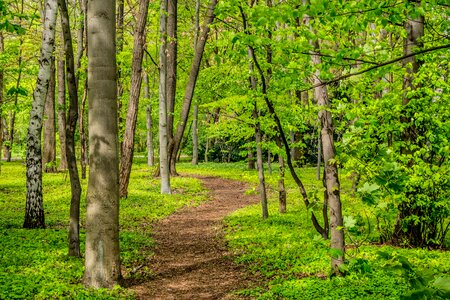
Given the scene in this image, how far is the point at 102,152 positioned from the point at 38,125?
15.2 ft

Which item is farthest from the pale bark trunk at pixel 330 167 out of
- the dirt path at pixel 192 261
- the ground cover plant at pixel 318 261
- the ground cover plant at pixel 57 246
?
the ground cover plant at pixel 57 246

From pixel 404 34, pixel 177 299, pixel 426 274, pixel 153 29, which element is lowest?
pixel 177 299

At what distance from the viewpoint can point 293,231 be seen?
10.5 meters

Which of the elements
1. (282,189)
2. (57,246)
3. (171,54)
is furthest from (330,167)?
(171,54)

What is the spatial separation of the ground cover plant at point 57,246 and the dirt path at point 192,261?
0.35m

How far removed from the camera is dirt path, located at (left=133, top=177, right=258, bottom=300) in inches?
267

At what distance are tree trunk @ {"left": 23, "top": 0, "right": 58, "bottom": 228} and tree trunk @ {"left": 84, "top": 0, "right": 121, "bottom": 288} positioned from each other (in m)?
4.24

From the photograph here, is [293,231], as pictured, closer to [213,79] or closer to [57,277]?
[57,277]

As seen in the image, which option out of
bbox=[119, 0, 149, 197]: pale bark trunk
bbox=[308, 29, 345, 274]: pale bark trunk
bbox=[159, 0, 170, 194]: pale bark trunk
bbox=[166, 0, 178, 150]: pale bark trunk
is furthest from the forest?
bbox=[166, 0, 178, 150]: pale bark trunk

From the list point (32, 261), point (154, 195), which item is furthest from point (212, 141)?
point (32, 261)

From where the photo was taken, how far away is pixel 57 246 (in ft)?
27.6

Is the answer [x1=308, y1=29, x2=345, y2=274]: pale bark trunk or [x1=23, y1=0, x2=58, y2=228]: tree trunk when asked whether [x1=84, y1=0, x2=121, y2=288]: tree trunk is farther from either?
[x1=23, y1=0, x2=58, y2=228]: tree trunk

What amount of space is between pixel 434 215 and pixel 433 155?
127 centimetres

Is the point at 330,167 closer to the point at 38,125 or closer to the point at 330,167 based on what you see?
the point at 330,167
